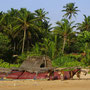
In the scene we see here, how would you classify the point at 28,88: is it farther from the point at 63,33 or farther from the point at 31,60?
the point at 63,33

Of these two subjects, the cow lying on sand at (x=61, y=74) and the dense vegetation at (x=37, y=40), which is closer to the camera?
the cow lying on sand at (x=61, y=74)

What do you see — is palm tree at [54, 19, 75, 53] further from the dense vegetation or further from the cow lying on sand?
the cow lying on sand

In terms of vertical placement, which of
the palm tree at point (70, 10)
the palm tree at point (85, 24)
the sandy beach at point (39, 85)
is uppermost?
the palm tree at point (70, 10)

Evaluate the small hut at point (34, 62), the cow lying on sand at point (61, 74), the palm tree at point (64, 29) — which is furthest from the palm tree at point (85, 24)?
the cow lying on sand at point (61, 74)

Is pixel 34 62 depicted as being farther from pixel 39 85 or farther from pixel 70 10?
pixel 70 10

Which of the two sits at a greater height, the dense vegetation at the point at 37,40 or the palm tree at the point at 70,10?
the palm tree at the point at 70,10

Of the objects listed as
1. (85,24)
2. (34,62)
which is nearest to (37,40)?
(85,24)

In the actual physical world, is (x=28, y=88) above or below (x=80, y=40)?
below

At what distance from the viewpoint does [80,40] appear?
28062 millimetres

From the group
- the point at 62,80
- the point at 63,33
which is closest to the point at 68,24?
the point at 63,33

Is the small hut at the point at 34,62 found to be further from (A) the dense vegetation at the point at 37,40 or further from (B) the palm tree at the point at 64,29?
(B) the palm tree at the point at 64,29

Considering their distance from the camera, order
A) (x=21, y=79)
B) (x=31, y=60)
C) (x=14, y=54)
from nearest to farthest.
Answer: (x=21, y=79), (x=31, y=60), (x=14, y=54)

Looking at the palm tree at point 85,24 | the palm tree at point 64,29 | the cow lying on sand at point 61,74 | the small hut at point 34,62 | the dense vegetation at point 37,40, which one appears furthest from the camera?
the palm tree at point 85,24

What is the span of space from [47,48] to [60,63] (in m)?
3.97
